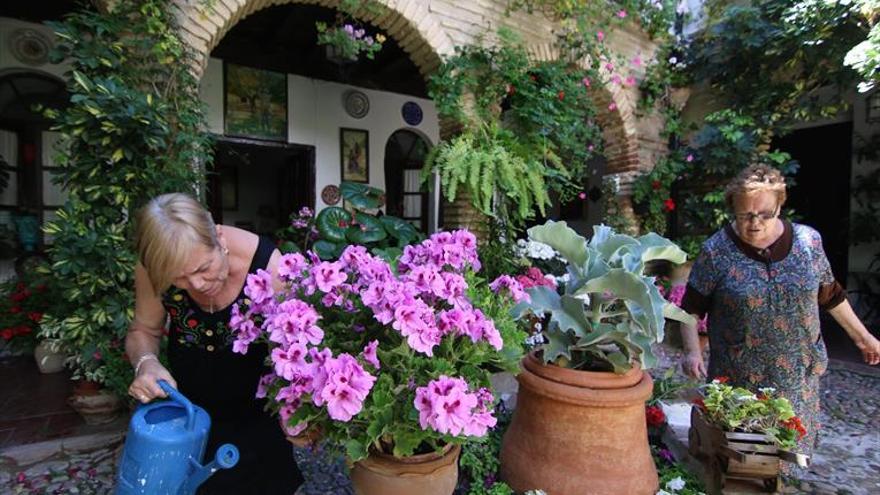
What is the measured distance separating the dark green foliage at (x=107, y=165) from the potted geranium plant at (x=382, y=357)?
6.54ft

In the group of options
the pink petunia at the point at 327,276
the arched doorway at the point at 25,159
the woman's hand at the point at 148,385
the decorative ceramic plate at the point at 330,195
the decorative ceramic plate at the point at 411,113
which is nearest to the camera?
the pink petunia at the point at 327,276

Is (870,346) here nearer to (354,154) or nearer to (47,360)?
(47,360)

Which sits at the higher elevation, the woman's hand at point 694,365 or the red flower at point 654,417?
the woman's hand at point 694,365

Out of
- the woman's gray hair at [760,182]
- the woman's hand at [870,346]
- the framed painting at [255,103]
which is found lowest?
the woman's hand at [870,346]

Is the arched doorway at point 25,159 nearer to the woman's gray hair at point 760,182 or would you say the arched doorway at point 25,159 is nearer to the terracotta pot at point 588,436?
the terracotta pot at point 588,436

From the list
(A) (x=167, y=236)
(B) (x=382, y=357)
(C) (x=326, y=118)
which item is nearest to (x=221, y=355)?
(A) (x=167, y=236)

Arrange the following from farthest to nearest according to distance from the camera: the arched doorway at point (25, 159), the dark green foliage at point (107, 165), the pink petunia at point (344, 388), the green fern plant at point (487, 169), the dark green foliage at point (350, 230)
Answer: the arched doorway at point (25, 159), the dark green foliage at point (350, 230), the green fern plant at point (487, 169), the dark green foliage at point (107, 165), the pink petunia at point (344, 388)

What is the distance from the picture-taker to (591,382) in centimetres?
115

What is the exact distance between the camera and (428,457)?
0.91m

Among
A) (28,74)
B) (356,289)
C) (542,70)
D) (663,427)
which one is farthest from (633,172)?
(28,74)

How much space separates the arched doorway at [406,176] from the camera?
6.57 metres

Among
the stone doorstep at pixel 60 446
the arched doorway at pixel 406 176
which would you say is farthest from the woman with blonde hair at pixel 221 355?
the arched doorway at pixel 406 176

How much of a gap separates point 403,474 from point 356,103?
227 inches

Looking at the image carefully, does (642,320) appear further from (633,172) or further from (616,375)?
(633,172)
